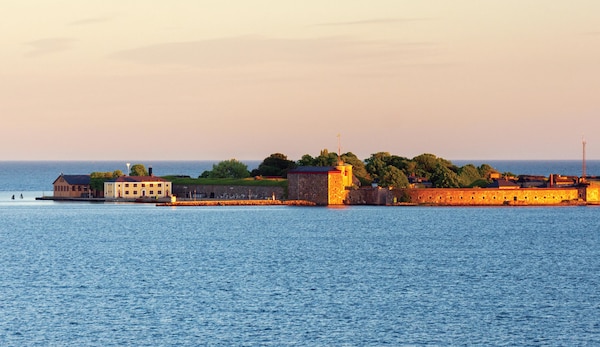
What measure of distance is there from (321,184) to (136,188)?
89.3 feet

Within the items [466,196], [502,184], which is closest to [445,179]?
[466,196]

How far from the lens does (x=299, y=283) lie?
185 feet

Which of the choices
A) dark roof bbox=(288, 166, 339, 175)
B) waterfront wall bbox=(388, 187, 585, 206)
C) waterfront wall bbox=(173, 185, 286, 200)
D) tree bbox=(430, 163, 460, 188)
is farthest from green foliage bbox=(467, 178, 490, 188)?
waterfront wall bbox=(173, 185, 286, 200)

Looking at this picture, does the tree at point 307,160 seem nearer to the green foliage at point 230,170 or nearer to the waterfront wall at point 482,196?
the green foliage at point 230,170

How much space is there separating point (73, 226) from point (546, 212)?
5018 centimetres

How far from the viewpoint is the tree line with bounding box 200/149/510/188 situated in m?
132

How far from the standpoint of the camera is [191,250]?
75125mm

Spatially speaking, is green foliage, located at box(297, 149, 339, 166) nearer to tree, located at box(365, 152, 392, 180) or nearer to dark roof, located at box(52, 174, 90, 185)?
tree, located at box(365, 152, 392, 180)

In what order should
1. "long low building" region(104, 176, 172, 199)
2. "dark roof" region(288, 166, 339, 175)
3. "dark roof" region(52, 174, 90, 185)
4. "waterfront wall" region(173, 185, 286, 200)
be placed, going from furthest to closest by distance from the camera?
"dark roof" region(52, 174, 90, 185), "long low building" region(104, 176, 172, 199), "waterfront wall" region(173, 185, 286, 200), "dark roof" region(288, 166, 339, 175)

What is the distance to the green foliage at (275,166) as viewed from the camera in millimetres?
155875

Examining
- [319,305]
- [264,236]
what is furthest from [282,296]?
[264,236]

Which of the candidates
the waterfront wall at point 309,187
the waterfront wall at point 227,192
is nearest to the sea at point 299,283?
the waterfront wall at point 309,187

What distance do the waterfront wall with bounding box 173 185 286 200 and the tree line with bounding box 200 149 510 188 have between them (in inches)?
316

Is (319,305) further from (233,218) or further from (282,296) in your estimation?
(233,218)
